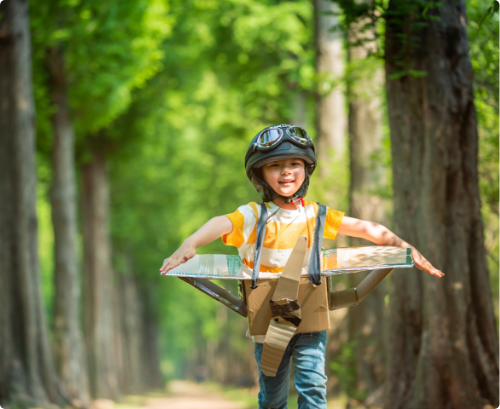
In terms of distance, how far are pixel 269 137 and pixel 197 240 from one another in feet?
2.46

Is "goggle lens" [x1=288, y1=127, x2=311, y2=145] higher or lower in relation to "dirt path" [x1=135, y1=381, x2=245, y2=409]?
higher

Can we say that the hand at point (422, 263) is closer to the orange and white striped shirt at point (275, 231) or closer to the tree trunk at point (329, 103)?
the orange and white striped shirt at point (275, 231)

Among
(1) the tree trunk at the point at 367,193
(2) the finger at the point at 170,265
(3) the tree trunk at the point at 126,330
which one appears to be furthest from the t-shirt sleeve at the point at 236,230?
(3) the tree trunk at the point at 126,330

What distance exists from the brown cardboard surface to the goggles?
31.4 inches

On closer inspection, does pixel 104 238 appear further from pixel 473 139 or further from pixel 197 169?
pixel 473 139

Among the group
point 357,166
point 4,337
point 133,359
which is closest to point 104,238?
point 4,337

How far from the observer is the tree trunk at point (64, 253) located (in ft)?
41.3

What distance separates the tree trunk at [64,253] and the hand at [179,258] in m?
10.3

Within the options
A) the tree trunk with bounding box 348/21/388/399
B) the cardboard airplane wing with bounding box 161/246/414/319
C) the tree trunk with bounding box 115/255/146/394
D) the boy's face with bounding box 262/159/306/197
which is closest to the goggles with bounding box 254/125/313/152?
the boy's face with bounding box 262/159/306/197

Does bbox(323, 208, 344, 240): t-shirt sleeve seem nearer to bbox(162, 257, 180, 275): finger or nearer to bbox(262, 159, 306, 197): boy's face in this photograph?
bbox(262, 159, 306, 197): boy's face

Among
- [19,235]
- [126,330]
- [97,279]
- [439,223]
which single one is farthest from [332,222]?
[126,330]

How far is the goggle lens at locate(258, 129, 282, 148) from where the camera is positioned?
3.48 m

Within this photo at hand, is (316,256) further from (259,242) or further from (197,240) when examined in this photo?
(197,240)

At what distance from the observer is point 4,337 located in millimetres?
8617
